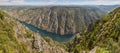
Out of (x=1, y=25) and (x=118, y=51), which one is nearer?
(x=118, y=51)

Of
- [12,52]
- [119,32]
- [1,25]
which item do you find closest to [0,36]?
[12,52]

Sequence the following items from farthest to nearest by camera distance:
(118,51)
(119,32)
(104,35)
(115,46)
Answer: (104,35), (119,32), (115,46), (118,51)

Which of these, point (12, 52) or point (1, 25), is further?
point (1, 25)

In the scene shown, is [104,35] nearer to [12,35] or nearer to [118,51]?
[12,35]

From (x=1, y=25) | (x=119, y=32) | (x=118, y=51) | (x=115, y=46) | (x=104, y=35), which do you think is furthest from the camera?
(x=1, y=25)

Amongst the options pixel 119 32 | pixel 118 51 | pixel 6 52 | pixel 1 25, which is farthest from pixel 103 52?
pixel 1 25

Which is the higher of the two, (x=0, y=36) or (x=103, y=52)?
(x=103, y=52)

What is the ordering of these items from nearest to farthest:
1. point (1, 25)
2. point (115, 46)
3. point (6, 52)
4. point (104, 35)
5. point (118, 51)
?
1. point (118, 51)
2. point (115, 46)
3. point (6, 52)
4. point (104, 35)
5. point (1, 25)

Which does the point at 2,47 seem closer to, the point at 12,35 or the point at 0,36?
the point at 0,36

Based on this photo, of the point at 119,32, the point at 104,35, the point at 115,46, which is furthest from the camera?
the point at 104,35
